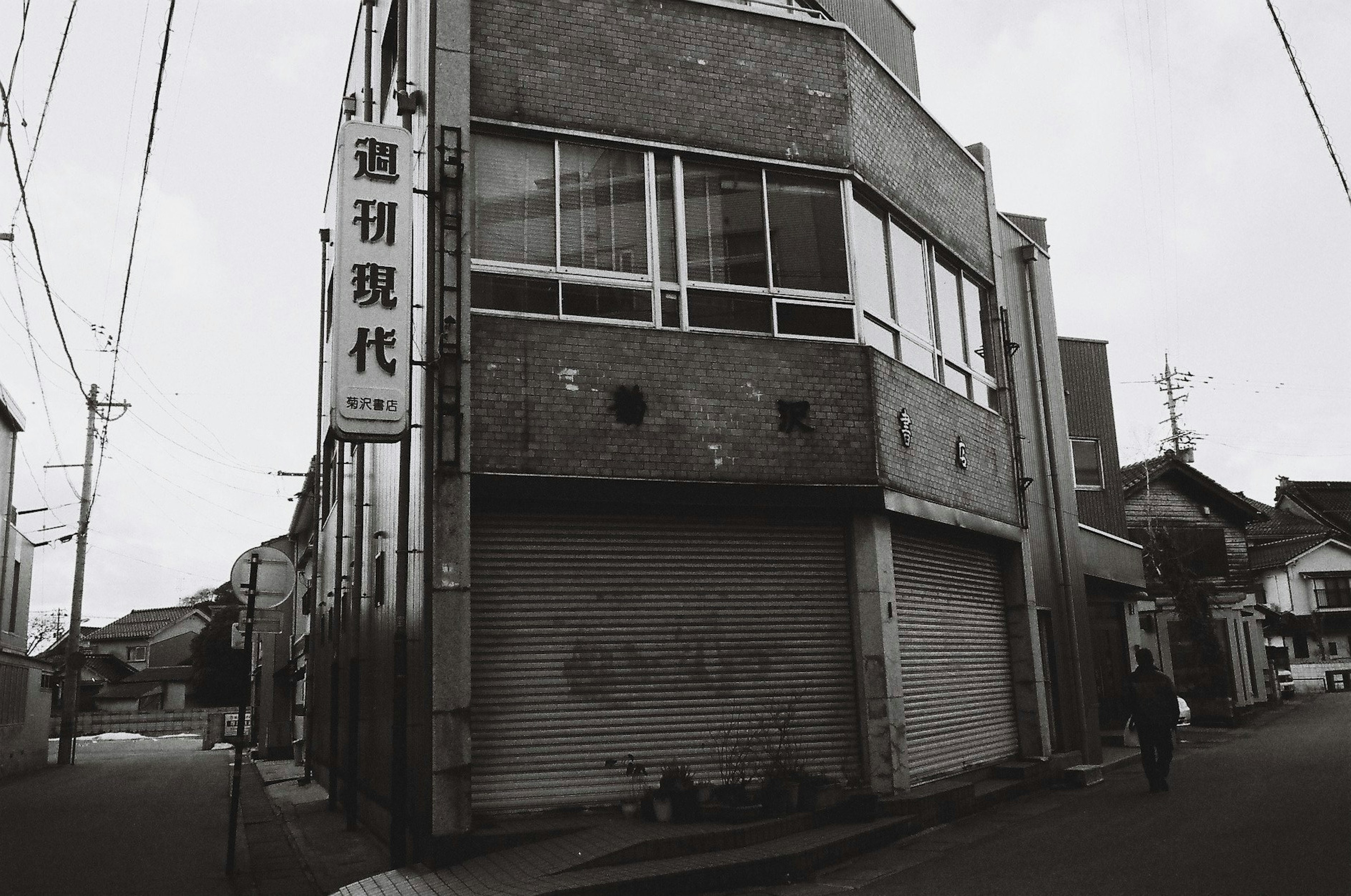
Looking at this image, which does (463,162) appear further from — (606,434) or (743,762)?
(743,762)

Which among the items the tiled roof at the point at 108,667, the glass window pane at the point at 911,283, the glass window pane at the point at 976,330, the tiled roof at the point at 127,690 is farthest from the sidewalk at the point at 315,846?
the tiled roof at the point at 108,667

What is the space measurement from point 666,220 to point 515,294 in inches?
73.6

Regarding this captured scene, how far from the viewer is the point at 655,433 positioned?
34.1 ft

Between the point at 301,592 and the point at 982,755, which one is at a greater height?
the point at 301,592

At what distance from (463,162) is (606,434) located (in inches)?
116

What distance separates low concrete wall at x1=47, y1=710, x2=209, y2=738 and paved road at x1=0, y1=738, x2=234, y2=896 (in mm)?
32202

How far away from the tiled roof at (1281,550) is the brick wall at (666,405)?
46.1 m

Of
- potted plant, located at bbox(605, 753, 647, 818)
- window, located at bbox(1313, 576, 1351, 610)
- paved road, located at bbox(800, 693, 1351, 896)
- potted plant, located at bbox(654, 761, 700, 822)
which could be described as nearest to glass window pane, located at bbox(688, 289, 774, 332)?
potted plant, located at bbox(605, 753, 647, 818)

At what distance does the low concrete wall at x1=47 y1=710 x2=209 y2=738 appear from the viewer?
55.5 metres

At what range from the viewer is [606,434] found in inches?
403

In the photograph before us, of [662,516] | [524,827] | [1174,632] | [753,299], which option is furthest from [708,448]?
[1174,632]

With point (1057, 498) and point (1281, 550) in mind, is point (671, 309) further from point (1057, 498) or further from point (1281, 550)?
point (1281, 550)

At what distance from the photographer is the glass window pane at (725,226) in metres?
11.2

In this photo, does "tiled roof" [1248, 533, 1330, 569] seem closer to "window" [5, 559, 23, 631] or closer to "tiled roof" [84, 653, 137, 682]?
"window" [5, 559, 23, 631]
